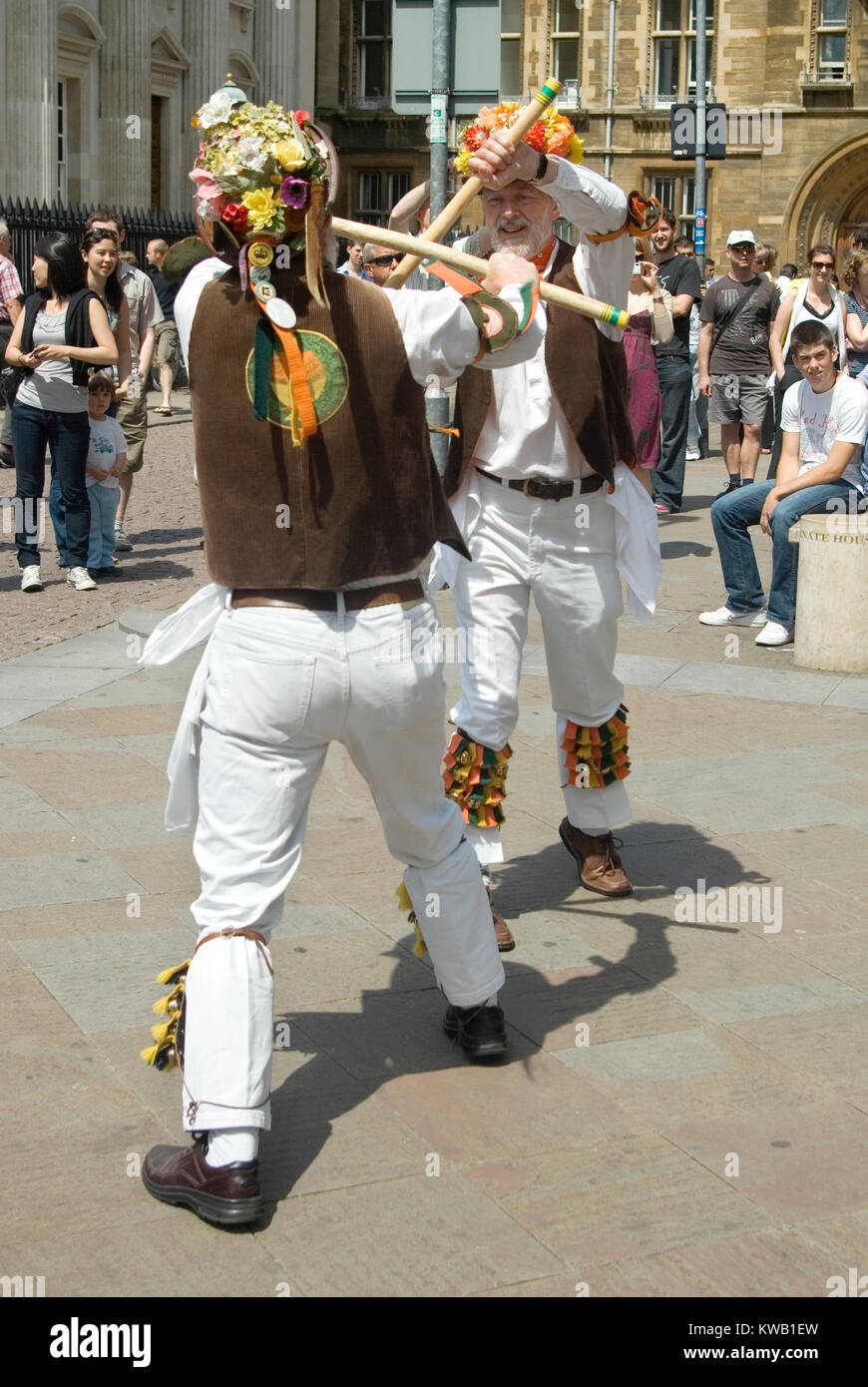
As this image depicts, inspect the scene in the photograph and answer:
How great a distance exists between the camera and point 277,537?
3301 mm

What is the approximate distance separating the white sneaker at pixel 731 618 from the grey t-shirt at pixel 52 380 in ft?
11.6

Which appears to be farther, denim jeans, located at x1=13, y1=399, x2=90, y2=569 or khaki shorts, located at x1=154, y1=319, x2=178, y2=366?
khaki shorts, located at x1=154, y1=319, x2=178, y2=366

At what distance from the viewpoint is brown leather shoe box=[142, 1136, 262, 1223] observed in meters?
3.21

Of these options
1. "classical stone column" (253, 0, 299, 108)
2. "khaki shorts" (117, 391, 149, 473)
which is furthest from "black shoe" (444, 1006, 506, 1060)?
"classical stone column" (253, 0, 299, 108)

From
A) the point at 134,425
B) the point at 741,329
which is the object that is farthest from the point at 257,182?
the point at 741,329

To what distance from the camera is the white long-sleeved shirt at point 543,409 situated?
14.6 ft

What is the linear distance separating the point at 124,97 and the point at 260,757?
26160 mm

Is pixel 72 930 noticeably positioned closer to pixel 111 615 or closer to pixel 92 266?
pixel 111 615

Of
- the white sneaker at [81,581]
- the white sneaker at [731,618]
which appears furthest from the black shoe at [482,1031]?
the white sneaker at [81,581]

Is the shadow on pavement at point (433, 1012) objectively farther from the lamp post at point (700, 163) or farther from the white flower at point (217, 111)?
the lamp post at point (700, 163)

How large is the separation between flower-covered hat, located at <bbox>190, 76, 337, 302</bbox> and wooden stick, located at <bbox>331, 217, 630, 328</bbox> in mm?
113

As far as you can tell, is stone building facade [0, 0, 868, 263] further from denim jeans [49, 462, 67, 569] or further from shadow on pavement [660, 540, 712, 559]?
denim jeans [49, 462, 67, 569]

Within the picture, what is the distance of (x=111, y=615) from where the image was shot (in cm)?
895

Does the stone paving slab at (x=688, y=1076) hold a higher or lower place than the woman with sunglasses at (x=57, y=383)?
lower
